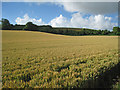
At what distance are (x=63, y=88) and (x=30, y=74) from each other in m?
2.39

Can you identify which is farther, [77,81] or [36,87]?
[77,81]

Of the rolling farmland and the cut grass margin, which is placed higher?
the rolling farmland

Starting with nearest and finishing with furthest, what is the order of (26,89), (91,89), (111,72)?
(26,89)
(91,89)
(111,72)

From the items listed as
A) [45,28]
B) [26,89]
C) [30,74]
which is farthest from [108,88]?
[45,28]

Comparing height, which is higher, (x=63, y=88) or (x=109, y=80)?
(x=63, y=88)

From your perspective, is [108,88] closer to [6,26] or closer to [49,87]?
[49,87]

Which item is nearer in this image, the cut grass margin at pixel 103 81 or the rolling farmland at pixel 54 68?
the rolling farmland at pixel 54 68

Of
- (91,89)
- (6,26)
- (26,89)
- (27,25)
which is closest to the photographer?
(26,89)

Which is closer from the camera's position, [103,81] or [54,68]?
[103,81]

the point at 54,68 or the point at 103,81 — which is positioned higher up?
the point at 54,68

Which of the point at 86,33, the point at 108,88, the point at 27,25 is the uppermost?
the point at 27,25

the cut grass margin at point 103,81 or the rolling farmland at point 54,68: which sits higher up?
the rolling farmland at point 54,68

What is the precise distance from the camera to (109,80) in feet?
15.5

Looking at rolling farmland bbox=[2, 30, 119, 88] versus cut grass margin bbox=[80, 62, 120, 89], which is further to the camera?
cut grass margin bbox=[80, 62, 120, 89]
